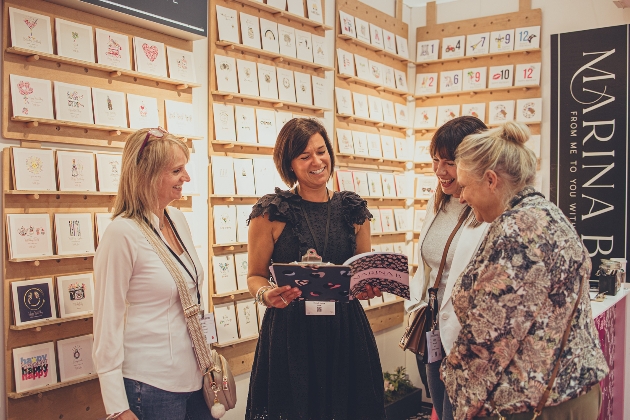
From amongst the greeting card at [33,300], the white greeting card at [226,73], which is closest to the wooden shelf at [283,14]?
the white greeting card at [226,73]

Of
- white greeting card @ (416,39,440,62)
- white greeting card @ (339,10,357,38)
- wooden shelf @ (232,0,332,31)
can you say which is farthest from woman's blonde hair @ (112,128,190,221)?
white greeting card @ (416,39,440,62)

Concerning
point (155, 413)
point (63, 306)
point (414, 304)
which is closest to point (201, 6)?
point (63, 306)

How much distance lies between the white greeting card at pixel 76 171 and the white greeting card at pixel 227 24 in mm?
1286

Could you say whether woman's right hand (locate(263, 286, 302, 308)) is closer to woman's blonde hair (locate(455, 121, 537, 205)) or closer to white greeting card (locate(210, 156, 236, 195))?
woman's blonde hair (locate(455, 121, 537, 205))

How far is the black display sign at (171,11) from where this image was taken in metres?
3.09

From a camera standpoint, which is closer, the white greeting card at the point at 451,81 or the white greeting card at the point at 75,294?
the white greeting card at the point at 75,294

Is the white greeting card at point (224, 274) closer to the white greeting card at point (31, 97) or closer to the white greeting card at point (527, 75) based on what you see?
the white greeting card at point (31, 97)

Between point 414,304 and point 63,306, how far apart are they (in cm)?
167

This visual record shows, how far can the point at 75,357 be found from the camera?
2.96 meters

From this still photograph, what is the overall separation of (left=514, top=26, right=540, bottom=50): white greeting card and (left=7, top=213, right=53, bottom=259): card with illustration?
4299 mm

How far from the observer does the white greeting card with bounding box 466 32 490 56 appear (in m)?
5.57

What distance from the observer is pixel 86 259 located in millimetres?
3076

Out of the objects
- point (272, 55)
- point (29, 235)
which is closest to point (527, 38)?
point (272, 55)

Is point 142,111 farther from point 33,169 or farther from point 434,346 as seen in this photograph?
point 434,346
